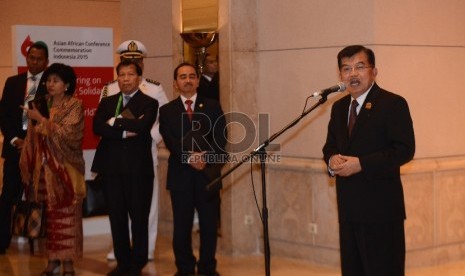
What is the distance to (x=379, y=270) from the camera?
195 inches

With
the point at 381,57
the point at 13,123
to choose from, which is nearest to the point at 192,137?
the point at 381,57

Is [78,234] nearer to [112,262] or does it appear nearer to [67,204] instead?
[67,204]

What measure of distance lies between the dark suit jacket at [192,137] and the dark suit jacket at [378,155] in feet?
6.69

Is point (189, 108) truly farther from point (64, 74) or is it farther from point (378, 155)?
point (378, 155)

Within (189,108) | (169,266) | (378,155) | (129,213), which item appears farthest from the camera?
(169,266)

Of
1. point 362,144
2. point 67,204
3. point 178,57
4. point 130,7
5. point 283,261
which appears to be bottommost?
point 283,261

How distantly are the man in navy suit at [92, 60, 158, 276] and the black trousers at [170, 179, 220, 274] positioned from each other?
30 cm

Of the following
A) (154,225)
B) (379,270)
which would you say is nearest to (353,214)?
(379,270)

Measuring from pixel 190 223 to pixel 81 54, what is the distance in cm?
267

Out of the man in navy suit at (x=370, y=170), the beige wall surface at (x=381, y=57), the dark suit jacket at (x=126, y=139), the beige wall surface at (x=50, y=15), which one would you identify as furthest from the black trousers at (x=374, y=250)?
the beige wall surface at (x=50, y=15)

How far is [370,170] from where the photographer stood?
4914mm

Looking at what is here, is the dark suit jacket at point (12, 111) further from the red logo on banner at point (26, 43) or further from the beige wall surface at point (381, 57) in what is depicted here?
the beige wall surface at point (381, 57)

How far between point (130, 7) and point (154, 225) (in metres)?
2.71

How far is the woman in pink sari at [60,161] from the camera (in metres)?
7.05
